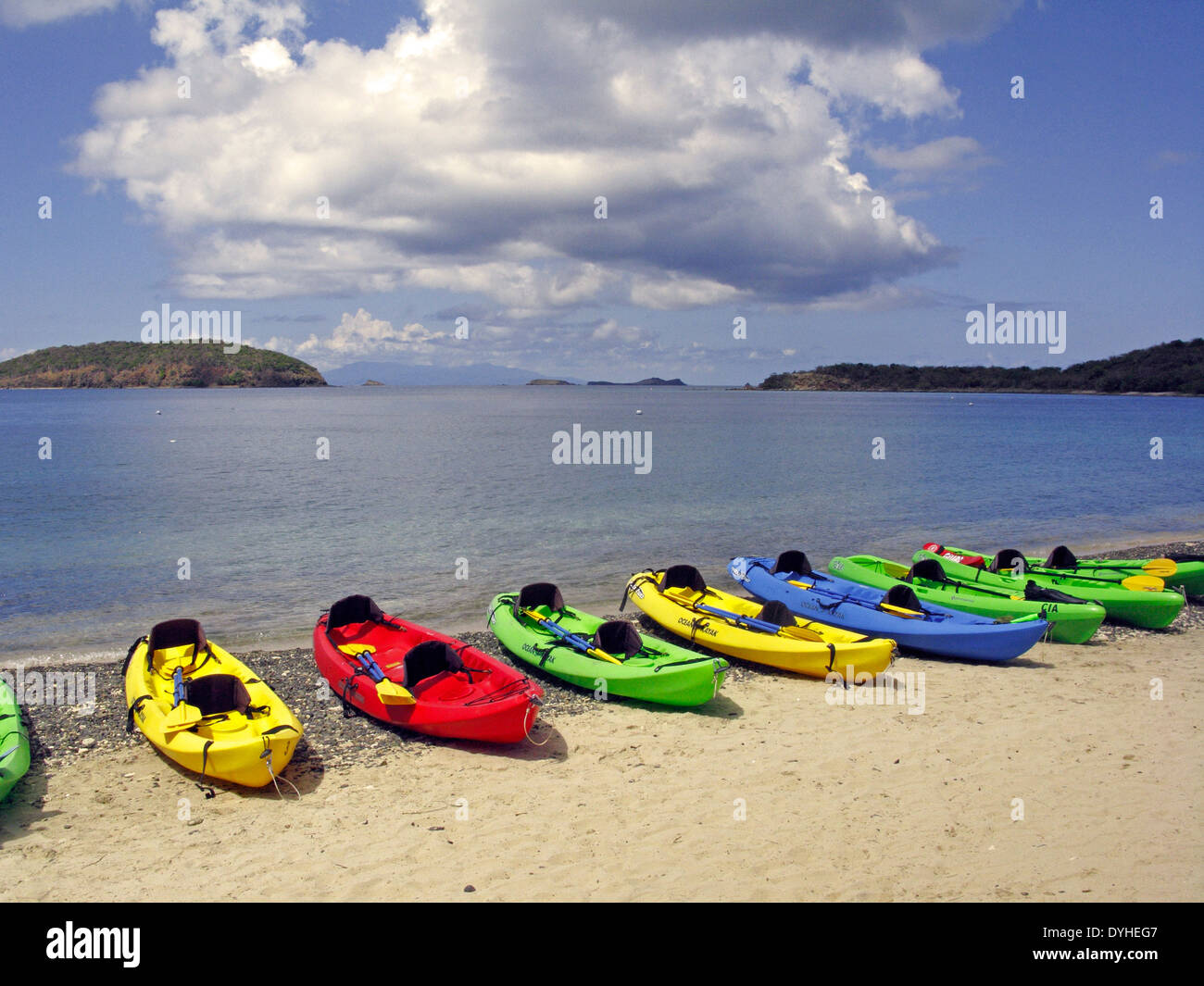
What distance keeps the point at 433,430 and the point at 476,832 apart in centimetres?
7168

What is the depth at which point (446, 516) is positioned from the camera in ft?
93.3

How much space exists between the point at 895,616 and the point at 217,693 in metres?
10.7

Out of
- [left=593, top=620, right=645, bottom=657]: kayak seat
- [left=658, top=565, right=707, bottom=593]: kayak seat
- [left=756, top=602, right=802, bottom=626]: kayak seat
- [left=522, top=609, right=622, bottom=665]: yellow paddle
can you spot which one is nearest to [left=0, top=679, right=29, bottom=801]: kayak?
[left=522, top=609, right=622, bottom=665]: yellow paddle

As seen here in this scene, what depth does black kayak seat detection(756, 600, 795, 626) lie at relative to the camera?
521 inches

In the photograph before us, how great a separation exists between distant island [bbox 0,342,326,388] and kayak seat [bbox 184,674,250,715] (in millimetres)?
198281

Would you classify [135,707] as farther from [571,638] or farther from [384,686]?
[571,638]

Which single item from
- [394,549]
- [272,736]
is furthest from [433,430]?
[272,736]

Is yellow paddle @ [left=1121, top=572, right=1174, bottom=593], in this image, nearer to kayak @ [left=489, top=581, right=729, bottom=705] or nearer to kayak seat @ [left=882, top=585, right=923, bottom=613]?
kayak seat @ [left=882, top=585, right=923, bottom=613]

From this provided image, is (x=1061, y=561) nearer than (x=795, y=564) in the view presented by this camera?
No

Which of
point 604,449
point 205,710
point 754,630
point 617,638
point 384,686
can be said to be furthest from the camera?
point 604,449

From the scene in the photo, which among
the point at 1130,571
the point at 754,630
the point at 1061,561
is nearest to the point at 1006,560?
the point at 1061,561

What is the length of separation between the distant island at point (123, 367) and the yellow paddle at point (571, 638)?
645ft

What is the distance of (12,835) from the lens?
7609mm
